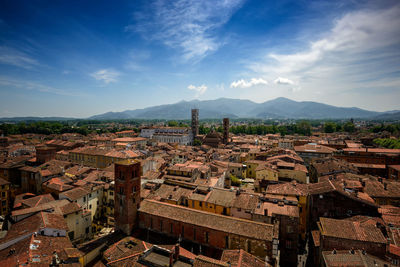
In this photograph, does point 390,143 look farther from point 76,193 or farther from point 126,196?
point 76,193

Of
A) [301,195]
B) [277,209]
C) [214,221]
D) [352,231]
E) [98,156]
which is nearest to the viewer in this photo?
[352,231]

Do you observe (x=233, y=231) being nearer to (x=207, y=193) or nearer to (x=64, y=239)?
(x=207, y=193)

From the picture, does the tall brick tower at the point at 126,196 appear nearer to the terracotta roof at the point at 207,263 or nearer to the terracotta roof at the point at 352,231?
the terracotta roof at the point at 207,263

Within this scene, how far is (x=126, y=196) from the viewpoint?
23.6 metres

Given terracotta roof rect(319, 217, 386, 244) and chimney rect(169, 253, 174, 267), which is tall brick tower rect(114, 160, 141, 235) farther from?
terracotta roof rect(319, 217, 386, 244)

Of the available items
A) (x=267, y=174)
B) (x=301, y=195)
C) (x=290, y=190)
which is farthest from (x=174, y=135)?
(x=301, y=195)

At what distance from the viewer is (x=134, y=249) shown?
65.6ft

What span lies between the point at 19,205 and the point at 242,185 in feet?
A: 132

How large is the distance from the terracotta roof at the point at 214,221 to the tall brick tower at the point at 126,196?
51.5 inches

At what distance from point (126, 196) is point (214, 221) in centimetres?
1029

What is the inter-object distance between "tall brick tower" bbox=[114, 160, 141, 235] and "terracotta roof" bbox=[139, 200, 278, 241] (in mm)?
1309

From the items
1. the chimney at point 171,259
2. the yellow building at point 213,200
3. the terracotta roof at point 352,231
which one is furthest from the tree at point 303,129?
the chimney at point 171,259

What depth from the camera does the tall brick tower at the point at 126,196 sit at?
23.6 m

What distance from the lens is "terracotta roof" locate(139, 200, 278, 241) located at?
19.4 meters
